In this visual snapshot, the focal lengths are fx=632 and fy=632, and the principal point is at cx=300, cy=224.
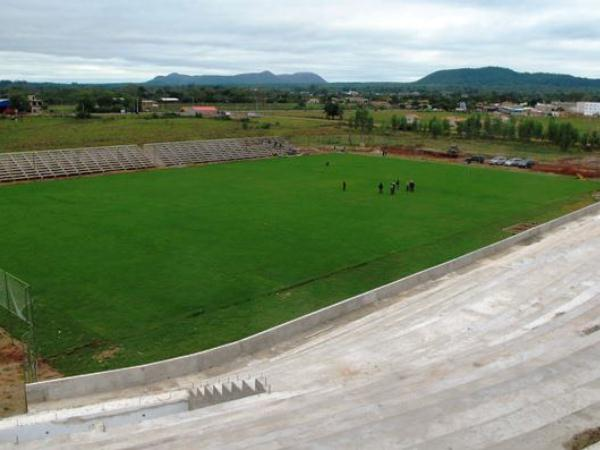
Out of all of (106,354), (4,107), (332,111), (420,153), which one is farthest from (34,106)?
(106,354)

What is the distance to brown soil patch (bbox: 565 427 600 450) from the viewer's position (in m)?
11.5

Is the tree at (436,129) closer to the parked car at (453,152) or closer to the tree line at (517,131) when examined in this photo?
the tree line at (517,131)

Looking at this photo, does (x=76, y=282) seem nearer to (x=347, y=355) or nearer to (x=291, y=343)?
(x=291, y=343)

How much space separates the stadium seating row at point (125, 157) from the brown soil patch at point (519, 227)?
2913 centimetres

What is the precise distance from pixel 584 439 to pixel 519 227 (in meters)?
20.3

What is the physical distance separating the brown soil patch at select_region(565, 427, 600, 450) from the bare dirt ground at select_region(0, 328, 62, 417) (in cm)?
1083

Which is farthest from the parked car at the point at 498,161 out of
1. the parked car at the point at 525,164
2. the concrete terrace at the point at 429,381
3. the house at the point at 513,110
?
the house at the point at 513,110

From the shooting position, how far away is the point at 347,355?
53.0ft

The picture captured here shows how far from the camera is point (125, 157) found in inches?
1950

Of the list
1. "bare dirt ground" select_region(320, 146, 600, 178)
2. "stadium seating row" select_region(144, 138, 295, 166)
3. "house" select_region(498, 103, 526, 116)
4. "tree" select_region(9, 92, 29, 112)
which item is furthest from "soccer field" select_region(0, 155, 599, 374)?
"house" select_region(498, 103, 526, 116)

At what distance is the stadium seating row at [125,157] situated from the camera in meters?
44.0

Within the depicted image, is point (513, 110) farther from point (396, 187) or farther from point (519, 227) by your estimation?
point (519, 227)

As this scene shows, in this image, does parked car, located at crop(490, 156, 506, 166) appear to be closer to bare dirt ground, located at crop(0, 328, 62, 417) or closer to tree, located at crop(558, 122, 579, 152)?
tree, located at crop(558, 122, 579, 152)

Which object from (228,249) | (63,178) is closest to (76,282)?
(228,249)
